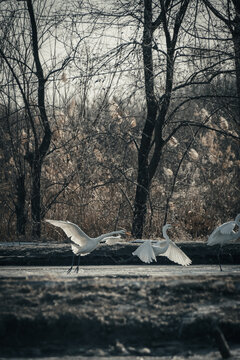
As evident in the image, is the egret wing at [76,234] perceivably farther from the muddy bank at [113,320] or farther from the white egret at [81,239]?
the muddy bank at [113,320]

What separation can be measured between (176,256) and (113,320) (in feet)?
11.1

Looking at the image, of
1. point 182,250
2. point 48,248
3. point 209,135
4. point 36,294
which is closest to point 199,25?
point 209,135

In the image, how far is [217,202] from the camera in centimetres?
1207

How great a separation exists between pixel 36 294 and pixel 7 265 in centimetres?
296

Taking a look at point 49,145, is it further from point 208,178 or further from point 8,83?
point 208,178

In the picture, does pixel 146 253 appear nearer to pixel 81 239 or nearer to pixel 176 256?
pixel 176 256

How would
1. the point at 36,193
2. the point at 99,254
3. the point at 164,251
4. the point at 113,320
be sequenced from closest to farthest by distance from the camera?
the point at 113,320, the point at 164,251, the point at 99,254, the point at 36,193

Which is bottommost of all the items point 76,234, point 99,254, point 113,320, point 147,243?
point 113,320

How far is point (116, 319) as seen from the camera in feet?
15.4

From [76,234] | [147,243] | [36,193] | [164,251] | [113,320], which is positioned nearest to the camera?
[113,320]

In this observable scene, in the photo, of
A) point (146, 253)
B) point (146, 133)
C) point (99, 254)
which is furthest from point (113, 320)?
point (146, 133)

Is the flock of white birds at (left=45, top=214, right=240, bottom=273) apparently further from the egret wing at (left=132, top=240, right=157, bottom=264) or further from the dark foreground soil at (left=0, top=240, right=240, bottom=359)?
the dark foreground soil at (left=0, top=240, right=240, bottom=359)

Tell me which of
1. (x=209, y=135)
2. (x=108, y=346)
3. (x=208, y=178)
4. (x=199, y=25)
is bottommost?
(x=108, y=346)

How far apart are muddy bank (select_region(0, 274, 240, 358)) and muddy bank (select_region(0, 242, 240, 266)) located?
112 inches
